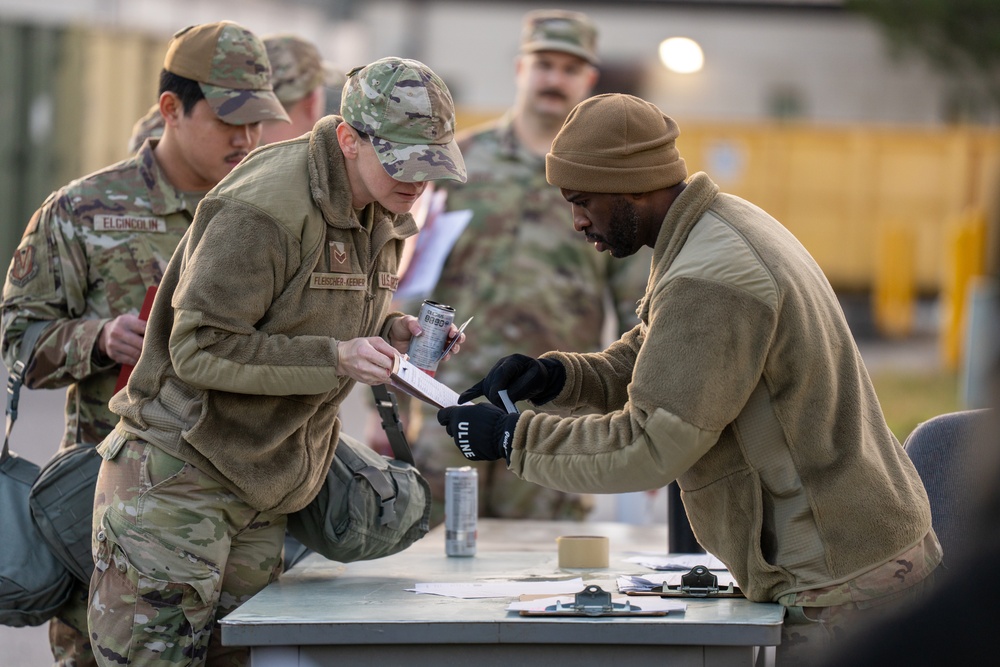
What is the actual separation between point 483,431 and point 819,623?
0.82 m

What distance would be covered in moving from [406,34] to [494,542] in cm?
1716

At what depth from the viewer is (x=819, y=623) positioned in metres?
2.83

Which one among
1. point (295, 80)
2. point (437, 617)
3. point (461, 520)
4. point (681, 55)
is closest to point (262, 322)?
point (437, 617)

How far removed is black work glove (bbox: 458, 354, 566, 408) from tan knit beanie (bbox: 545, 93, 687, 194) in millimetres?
538

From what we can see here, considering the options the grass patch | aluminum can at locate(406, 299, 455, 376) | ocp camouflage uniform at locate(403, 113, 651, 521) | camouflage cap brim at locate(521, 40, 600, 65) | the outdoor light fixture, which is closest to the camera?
aluminum can at locate(406, 299, 455, 376)

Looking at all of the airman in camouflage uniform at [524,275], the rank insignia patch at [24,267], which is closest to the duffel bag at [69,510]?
the rank insignia patch at [24,267]

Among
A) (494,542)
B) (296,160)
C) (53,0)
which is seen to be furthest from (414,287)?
(53,0)

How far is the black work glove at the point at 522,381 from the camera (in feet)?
10.6

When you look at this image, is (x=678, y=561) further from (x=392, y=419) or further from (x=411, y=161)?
(x=411, y=161)

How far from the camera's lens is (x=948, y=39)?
68.5ft

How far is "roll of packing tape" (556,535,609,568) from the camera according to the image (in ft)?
11.9

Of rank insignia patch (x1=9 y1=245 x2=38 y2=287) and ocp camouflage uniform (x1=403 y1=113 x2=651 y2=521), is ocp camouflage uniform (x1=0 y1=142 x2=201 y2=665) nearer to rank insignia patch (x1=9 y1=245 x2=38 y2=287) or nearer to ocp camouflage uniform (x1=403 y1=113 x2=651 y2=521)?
rank insignia patch (x1=9 y1=245 x2=38 y2=287)

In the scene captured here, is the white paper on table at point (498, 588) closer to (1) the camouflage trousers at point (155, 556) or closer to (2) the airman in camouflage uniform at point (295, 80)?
(1) the camouflage trousers at point (155, 556)

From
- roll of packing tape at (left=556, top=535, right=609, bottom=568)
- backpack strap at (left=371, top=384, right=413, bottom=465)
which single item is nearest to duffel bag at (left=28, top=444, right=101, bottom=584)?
backpack strap at (left=371, top=384, right=413, bottom=465)
